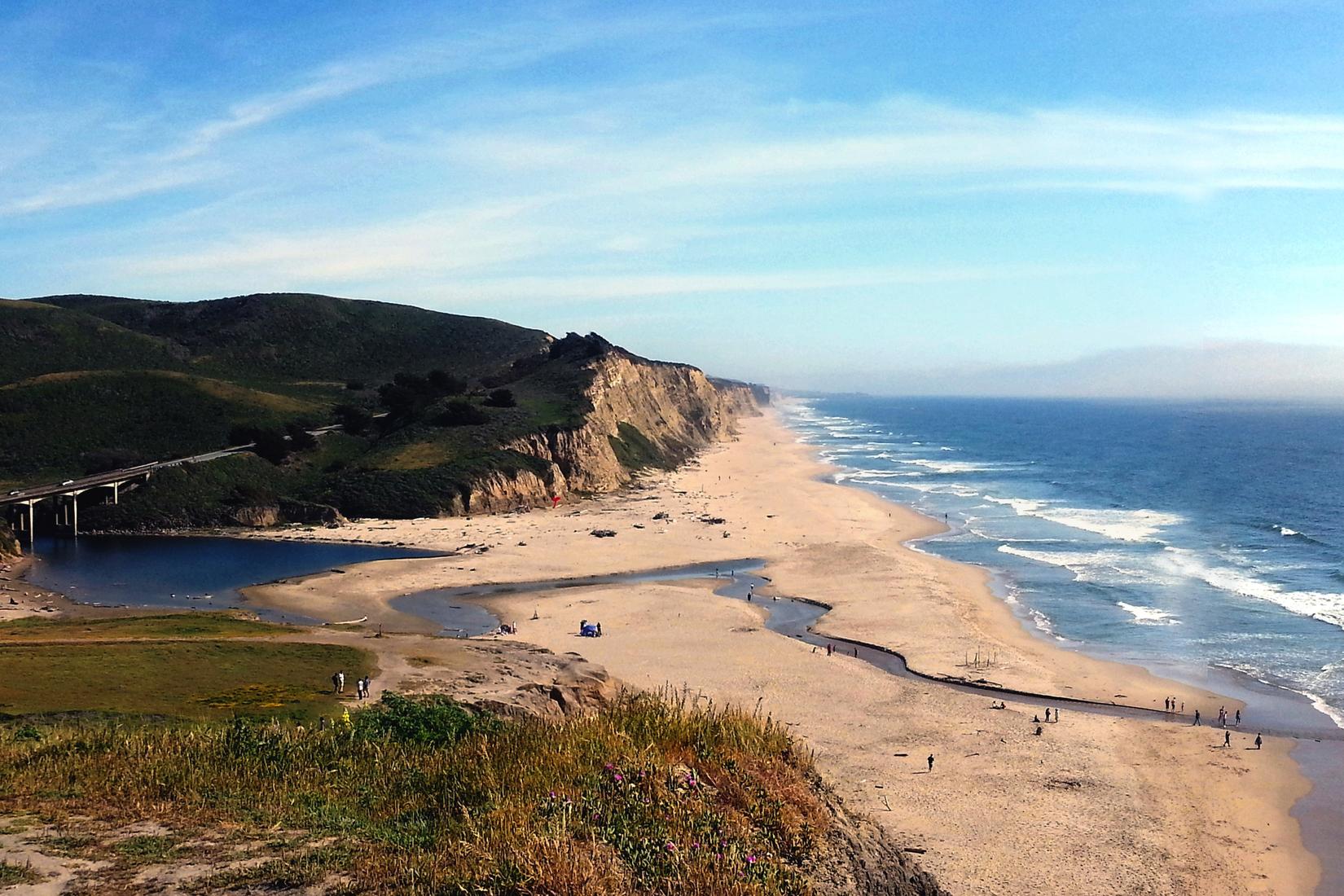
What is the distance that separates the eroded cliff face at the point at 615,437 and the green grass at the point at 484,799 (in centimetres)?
7250

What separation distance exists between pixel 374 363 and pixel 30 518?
294ft

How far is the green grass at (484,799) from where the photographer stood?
971 centimetres

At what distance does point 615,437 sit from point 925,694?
82.6 metres

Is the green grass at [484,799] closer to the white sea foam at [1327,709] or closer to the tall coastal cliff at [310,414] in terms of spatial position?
the white sea foam at [1327,709]

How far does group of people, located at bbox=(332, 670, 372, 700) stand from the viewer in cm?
3142

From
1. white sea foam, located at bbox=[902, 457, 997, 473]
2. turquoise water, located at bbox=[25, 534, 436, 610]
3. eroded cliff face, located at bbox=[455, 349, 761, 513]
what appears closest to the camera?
turquoise water, located at bbox=[25, 534, 436, 610]

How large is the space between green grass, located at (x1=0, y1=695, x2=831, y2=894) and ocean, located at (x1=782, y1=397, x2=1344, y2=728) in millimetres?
35226

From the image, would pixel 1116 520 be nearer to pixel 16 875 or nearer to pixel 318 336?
pixel 16 875

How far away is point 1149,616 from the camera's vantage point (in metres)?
53.2

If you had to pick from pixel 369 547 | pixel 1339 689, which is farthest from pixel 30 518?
pixel 1339 689

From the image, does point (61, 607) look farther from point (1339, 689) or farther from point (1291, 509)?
point (1291, 509)

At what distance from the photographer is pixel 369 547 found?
238ft

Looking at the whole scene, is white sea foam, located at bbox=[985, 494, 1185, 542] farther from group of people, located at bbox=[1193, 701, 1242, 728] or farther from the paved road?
the paved road

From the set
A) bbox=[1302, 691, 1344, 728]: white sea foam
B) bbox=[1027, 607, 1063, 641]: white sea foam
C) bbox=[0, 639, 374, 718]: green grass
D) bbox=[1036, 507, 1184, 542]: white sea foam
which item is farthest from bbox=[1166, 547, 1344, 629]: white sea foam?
bbox=[0, 639, 374, 718]: green grass
